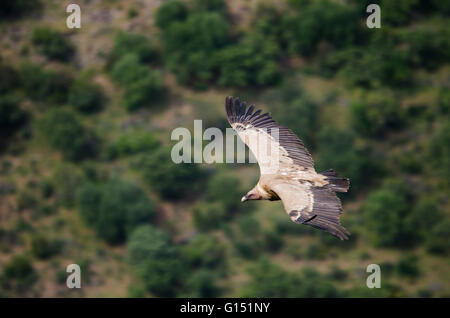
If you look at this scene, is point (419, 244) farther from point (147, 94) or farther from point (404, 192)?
point (147, 94)

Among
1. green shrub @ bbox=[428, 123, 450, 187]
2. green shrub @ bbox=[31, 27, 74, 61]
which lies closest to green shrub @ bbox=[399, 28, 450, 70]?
green shrub @ bbox=[428, 123, 450, 187]

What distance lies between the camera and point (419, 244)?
59.2m

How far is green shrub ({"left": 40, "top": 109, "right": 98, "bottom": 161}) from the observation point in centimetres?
6569

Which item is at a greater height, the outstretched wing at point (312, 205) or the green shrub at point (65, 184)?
the green shrub at point (65, 184)

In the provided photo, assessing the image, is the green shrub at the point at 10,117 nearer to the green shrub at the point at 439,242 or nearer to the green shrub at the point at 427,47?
the green shrub at the point at 427,47

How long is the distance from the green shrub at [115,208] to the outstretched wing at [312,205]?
121ft

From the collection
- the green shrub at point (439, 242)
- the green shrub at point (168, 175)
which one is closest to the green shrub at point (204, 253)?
the green shrub at point (168, 175)

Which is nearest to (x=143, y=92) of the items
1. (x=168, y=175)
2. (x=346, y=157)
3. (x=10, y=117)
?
(x=168, y=175)

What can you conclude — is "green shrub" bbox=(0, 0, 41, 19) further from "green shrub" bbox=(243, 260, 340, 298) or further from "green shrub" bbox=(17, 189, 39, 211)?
"green shrub" bbox=(243, 260, 340, 298)

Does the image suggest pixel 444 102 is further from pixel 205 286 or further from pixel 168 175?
pixel 205 286

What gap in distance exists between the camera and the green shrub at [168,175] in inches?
2453

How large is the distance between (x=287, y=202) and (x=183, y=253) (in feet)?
116

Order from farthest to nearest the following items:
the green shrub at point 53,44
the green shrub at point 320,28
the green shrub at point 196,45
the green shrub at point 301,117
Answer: the green shrub at point 320,28, the green shrub at point 53,44, the green shrub at point 196,45, the green shrub at point 301,117
